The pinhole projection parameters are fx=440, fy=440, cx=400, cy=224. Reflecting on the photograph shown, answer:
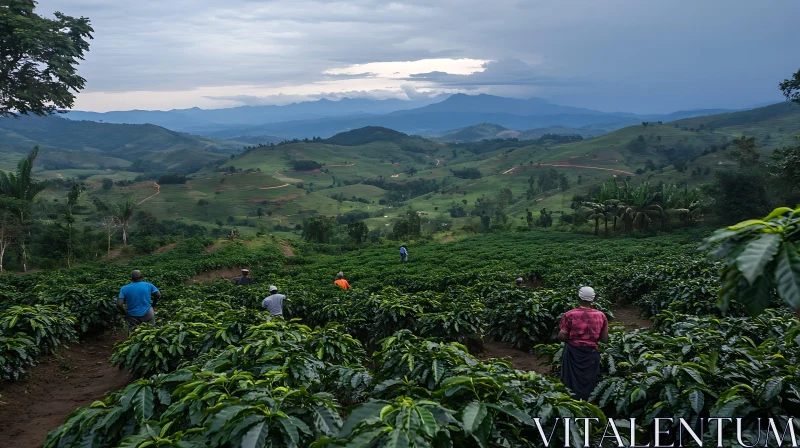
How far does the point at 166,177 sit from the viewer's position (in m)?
119

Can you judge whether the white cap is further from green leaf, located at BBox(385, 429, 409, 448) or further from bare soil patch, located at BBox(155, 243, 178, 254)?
bare soil patch, located at BBox(155, 243, 178, 254)

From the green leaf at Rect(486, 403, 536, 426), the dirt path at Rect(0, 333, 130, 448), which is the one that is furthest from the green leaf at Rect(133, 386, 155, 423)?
the dirt path at Rect(0, 333, 130, 448)

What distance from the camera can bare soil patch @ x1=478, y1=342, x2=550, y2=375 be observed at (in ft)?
24.0

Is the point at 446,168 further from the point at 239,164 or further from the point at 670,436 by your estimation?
the point at 670,436

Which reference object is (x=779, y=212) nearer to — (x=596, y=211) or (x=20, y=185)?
(x=20, y=185)

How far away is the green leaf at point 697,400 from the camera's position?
11.2 feet

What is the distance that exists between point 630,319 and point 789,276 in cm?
887

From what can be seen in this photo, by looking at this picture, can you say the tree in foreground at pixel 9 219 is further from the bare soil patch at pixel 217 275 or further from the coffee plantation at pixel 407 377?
the coffee plantation at pixel 407 377

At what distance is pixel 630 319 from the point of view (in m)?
9.91

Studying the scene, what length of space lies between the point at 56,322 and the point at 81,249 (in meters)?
26.6

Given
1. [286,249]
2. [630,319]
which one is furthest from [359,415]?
[286,249]

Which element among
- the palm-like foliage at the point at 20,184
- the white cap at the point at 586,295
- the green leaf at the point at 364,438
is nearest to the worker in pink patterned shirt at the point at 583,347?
the white cap at the point at 586,295

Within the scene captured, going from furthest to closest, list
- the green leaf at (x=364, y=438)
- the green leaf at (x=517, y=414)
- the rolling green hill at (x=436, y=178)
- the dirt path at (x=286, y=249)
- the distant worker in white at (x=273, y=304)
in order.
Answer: the rolling green hill at (x=436, y=178)
the dirt path at (x=286, y=249)
the distant worker in white at (x=273, y=304)
the green leaf at (x=517, y=414)
the green leaf at (x=364, y=438)

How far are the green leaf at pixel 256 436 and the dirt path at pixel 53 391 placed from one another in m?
4.43
